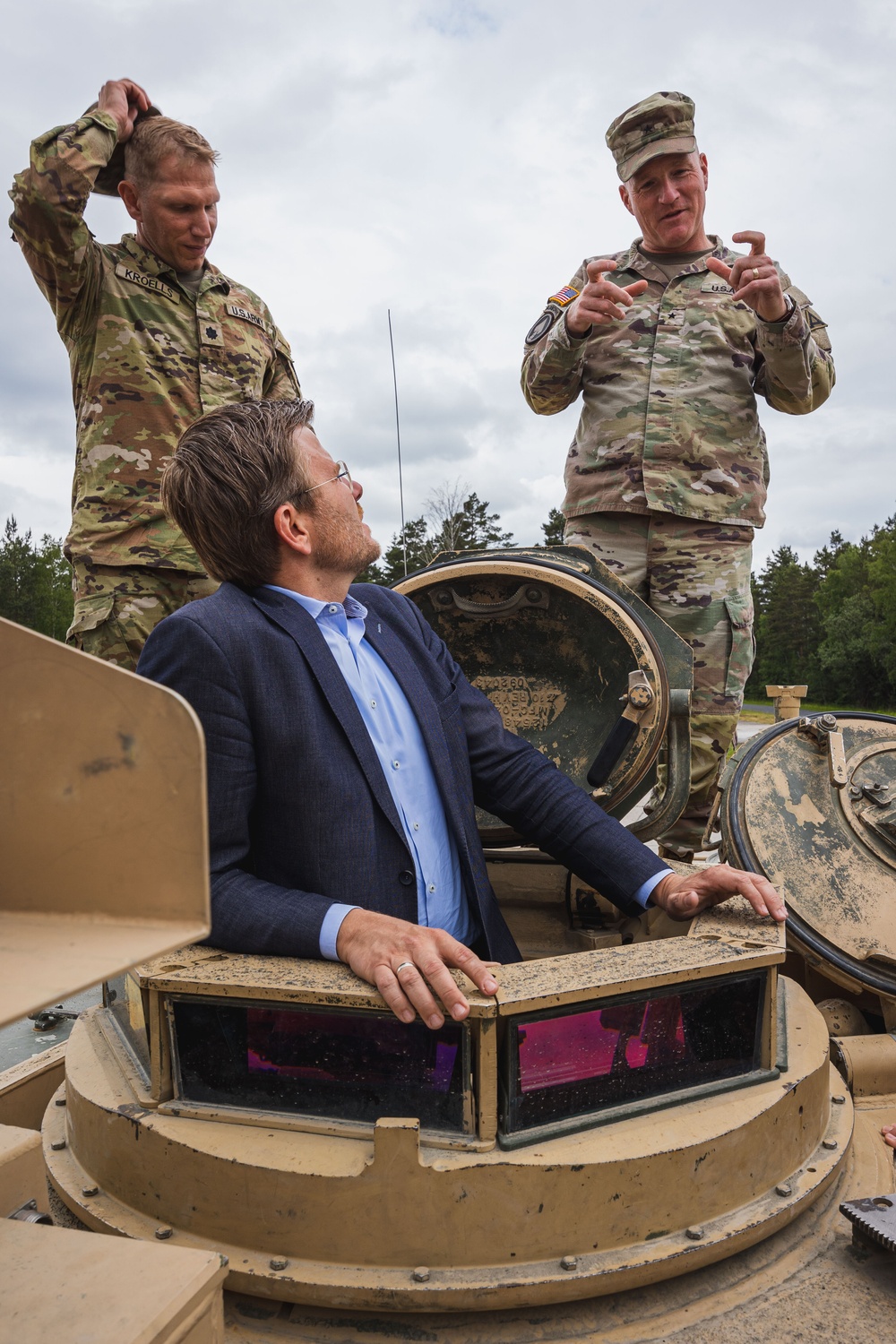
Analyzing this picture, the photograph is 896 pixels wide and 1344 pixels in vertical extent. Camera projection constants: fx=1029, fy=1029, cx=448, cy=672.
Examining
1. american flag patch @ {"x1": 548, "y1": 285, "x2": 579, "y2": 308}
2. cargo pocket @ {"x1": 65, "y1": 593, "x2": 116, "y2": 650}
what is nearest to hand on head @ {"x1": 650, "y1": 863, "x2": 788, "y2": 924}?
cargo pocket @ {"x1": 65, "y1": 593, "x2": 116, "y2": 650}

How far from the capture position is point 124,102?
3035 mm

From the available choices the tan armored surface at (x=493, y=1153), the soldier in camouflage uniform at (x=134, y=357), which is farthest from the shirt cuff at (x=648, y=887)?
the soldier in camouflage uniform at (x=134, y=357)

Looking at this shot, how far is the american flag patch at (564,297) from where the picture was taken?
3.35 meters

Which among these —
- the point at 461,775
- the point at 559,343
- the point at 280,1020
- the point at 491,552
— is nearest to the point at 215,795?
the point at 280,1020

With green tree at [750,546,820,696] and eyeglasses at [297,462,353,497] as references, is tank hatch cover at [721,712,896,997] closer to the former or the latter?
eyeglasses at [297,462,353,497]

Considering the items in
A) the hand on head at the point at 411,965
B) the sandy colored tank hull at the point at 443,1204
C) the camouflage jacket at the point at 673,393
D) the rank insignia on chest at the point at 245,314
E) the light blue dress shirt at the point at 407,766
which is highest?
the rank insignia on chest at the point at 245,314

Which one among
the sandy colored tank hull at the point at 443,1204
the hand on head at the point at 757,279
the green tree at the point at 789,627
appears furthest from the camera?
the green tree at the point at 789,627

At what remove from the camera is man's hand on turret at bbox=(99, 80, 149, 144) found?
9.78ft

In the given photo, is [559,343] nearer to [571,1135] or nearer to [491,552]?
[491,552]

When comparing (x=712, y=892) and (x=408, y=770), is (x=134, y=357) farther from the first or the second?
(x=712, y=892)

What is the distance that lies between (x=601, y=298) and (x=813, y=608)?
58.4 metres

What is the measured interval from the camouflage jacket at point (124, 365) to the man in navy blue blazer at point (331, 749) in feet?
3.22

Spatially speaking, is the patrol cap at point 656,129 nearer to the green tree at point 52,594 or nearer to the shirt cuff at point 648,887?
the shirt cuff at point 648,887

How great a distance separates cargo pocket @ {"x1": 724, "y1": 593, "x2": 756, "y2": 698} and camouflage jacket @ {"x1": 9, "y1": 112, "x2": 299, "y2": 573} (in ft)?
5.62
